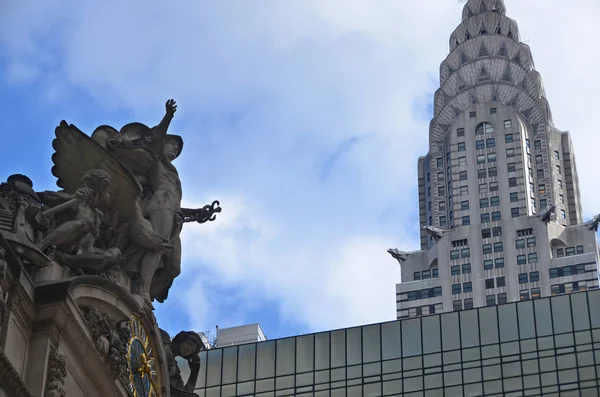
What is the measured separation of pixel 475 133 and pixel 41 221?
122 m

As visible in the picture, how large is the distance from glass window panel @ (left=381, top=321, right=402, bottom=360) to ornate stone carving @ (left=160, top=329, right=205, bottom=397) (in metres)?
39.0

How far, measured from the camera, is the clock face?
93.9ft

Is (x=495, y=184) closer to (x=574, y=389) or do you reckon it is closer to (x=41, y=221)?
(x=574, y=389)

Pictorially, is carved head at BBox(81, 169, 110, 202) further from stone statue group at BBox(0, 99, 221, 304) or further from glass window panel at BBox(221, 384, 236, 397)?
glass window panel at BBox(221, 384, 236, 397)

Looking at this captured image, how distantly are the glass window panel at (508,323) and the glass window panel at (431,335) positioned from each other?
3.05 metres

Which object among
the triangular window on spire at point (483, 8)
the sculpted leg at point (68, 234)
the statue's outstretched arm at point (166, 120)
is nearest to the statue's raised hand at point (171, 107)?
the statue's outstretched arm at point (166, 120)

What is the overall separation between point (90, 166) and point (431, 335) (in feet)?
139

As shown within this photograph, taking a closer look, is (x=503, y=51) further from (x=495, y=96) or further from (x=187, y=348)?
(x=187, y=348)

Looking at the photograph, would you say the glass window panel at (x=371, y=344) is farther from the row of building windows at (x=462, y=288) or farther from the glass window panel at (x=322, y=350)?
the row of building windows at (x=462, y=288)

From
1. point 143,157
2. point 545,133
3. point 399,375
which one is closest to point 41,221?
point 143,157

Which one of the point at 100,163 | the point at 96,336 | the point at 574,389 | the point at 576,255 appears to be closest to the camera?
the point at 96,336

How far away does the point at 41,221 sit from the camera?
89.9 ft

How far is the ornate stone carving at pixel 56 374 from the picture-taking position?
25.2 meters

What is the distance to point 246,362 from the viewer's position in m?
71.8
